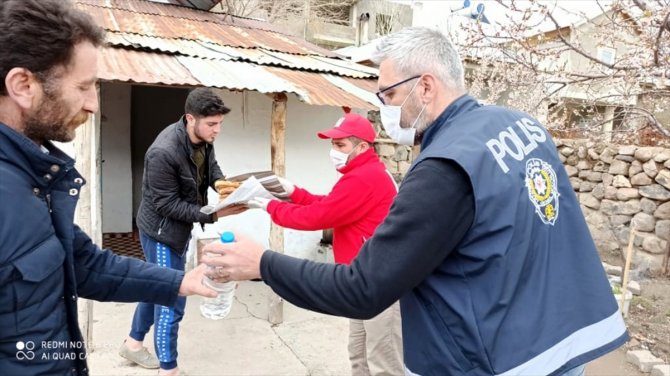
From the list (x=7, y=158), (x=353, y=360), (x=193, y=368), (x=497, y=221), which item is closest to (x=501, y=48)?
(x=353, y=360)

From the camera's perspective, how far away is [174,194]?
312 centimetres

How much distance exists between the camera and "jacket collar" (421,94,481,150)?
1604 millimetres

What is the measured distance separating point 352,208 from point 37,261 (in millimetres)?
1809

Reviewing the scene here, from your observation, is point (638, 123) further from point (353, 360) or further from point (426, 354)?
point (426, 354)

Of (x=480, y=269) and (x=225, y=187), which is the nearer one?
(x=480, y=269)

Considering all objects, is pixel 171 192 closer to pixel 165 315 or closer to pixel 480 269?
pixel 165 315

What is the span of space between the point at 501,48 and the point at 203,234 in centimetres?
404

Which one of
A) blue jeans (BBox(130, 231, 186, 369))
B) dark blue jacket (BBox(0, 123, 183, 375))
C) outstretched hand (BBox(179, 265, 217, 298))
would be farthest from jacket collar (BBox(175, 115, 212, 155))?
dark blue jacket (BBox(0, 123, 183, 375))

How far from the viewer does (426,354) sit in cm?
145

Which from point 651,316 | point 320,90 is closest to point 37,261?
point 320,90

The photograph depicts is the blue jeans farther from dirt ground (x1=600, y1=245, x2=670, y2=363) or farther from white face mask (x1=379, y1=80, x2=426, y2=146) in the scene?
dirt ground (x1=600, y1=245, x2=670, y2=363)

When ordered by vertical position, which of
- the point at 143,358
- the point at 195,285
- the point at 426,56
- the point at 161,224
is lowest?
the point at 143,358

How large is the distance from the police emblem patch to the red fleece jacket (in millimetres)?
1339

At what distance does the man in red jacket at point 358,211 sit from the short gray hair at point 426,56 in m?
1.17
